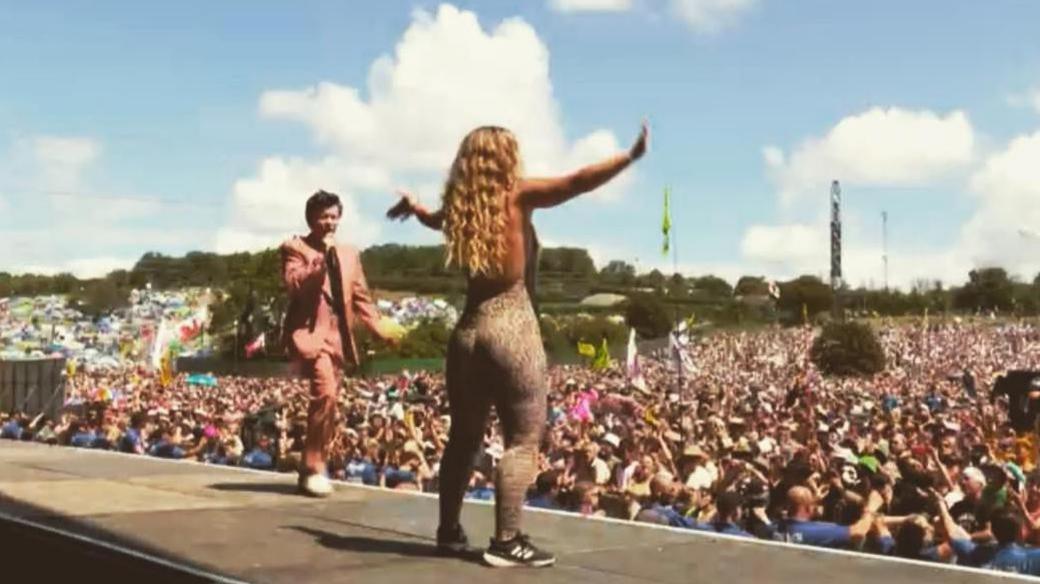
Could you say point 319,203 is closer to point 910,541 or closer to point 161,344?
point 910,541

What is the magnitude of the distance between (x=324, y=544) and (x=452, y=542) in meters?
0.53

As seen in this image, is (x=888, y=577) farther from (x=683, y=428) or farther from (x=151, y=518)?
(x=683, y=428)

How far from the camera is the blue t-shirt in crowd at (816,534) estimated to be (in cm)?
724

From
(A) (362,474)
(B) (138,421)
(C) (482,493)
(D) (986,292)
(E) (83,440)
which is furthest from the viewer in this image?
(D) (986,292)

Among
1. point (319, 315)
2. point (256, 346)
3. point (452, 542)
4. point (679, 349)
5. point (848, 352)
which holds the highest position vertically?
point (848, 352)

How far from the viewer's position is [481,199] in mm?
4867

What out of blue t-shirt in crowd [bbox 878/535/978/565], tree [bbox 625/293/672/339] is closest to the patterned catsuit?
blue t-shirt in crowd [bbox 878/535/978/565]

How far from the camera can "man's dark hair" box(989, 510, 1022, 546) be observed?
7.12 meters

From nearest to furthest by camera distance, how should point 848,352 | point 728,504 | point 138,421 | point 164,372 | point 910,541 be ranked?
point 910,541, point 728,504, point 138,421, point 164,372, point 848,352

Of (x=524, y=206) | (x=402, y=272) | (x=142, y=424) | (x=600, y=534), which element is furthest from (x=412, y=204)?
(x=402, y=272)

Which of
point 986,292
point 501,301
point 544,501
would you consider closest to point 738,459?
point 544,501

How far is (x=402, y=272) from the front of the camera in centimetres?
14475

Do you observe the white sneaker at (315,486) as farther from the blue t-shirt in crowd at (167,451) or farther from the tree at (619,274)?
the tree at (619,274)

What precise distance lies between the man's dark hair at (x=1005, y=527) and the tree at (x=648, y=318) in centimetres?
11946
